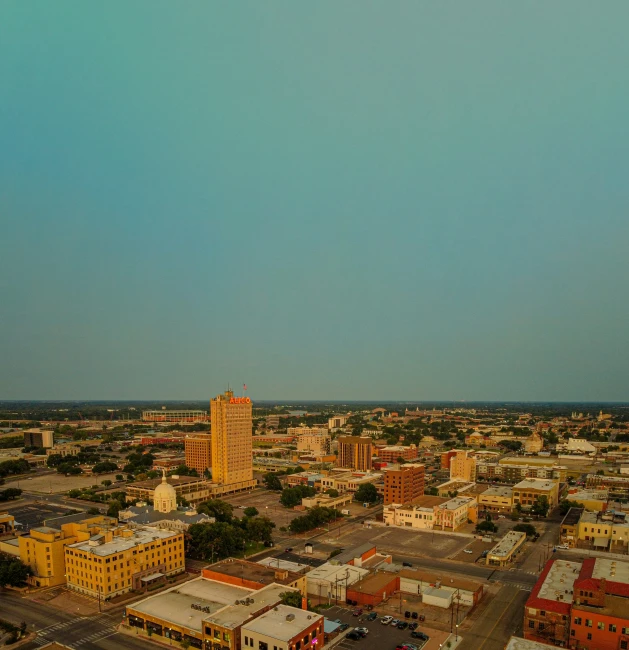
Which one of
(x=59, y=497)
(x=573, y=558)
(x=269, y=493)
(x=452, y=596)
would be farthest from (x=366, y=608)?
(x=59, y=497)

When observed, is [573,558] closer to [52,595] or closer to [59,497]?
[52,595]

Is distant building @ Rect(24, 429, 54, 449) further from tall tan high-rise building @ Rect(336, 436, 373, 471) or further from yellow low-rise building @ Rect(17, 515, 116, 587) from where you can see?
yellow low-rise building @ Rect(17, 515, 116, 587)

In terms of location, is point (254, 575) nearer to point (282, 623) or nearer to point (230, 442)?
point (282, 623)

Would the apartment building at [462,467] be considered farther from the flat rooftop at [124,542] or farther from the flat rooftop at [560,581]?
the flat rooftop at [124,542]

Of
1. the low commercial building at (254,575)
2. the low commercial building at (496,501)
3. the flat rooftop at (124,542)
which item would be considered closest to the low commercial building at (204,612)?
the low commercial building at (254,575)

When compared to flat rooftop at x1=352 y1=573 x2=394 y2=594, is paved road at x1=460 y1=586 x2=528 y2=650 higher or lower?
lower

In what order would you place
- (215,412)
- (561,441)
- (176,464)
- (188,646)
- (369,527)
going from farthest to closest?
1. (561,441)
2. (176,464)
3. (215,412)
4. (369,527)
5. (188,646)

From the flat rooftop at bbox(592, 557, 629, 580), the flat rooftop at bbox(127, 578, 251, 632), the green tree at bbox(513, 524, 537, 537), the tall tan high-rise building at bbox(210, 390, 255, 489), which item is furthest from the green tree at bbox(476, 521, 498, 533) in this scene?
the tall tan high-rise building at bbox(210, 390, 255, 489)
